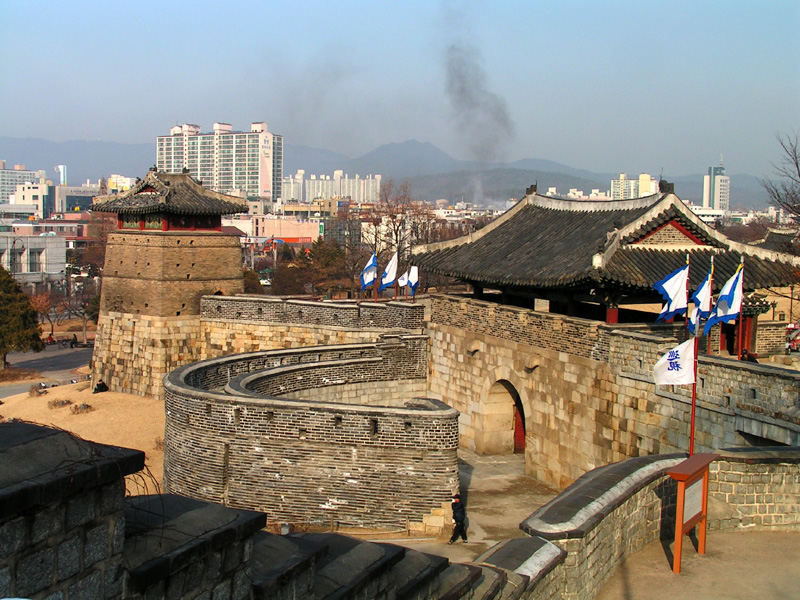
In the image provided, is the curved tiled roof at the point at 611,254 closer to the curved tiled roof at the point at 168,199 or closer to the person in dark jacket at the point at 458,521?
the person in dark jacket at the point at 458,521

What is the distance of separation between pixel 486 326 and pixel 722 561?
10.4m

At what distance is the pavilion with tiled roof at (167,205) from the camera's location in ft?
82.9

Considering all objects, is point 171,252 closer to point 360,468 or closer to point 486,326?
point 486,326

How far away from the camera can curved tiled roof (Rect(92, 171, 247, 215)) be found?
25188 millimetres

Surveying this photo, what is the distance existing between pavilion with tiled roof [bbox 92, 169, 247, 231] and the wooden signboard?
19.8 meters

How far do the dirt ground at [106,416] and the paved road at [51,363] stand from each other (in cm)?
1056

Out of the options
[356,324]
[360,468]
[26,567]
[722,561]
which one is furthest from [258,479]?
[26,567]

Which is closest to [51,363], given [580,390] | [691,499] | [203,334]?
[203,334]

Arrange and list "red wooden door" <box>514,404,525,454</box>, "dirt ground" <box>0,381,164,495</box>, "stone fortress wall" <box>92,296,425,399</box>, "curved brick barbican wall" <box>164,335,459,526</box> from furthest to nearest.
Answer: "stone fortress wall" <box>92,296,425,399</box>
"dirt ground" <box>0,381,164,495</box>
"red wooden door" <box>514,404,525,454</box>
"curved brick barbican wall" <box>164,335,459,526</box>

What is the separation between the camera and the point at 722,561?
879 centimetres

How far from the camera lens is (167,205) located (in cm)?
2489

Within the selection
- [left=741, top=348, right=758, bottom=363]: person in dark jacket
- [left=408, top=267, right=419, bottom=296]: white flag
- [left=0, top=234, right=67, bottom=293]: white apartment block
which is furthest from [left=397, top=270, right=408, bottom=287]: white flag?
[left=0, top=234, right=67, bottom=293]: white apartment block

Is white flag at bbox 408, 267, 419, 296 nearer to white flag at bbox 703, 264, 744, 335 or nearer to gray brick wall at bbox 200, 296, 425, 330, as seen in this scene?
gray brick wall at bbox 200, 296, 425, 330

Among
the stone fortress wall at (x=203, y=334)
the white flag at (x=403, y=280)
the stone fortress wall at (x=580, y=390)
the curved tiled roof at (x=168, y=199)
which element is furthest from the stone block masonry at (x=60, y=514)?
the white flag at (x=403, y=280)
